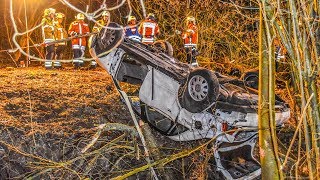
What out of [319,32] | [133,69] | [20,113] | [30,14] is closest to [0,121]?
[20,113]

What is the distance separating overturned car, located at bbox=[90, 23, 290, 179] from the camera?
18.1ft

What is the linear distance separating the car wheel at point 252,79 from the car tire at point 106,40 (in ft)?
6.95

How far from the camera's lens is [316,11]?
13.6ft

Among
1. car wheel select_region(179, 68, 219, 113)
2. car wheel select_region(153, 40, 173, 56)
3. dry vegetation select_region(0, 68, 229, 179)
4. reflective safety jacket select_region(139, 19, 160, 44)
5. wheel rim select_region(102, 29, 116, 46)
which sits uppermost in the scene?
reflective safety jacket select_region(139, 19, 160, 44)

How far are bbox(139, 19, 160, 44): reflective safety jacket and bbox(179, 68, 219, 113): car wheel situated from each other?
4.57 meters

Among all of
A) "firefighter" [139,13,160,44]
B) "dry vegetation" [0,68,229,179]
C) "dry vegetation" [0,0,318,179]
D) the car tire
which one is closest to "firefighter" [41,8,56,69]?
"dry vegetation" [0,0,318,179]

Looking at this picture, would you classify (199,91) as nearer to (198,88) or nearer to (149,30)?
(198,88)

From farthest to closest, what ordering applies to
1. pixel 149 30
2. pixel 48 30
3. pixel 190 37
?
pixel 48 30 → pixel 190 37 → pixel 149 30

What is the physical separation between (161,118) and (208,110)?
4.03ft

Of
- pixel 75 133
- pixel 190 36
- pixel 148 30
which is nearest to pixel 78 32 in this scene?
pixel 148 30

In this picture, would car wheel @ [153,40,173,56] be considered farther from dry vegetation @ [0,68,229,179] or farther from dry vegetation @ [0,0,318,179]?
dry vegetation @ [0,68,229,179]

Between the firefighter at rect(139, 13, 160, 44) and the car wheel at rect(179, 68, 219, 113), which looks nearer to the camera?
the car wheel at rect(179, 68, 219, 113)

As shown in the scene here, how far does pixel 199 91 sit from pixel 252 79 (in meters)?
1.16

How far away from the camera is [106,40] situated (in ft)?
22.7
